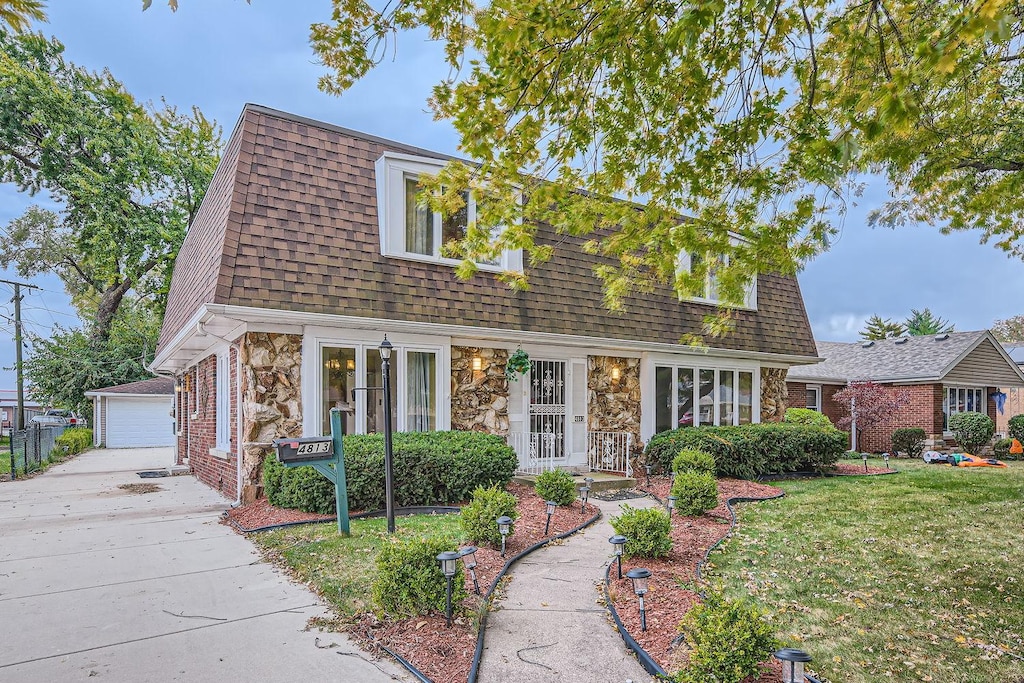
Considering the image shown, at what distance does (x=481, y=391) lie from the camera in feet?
32.5

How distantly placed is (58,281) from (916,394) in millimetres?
36268

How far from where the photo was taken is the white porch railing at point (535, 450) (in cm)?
1032

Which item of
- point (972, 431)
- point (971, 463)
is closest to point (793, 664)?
point (971, 463)

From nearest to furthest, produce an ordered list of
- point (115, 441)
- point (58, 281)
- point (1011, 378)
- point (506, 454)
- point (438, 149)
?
point (506, 454)
point (438, 149)
point (1011, 378)
point (115, 441)
point (58, 281)

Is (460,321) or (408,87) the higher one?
(408,87)

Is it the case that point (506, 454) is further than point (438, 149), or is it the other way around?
point (438, 149)

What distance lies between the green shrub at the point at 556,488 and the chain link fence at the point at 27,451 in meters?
12.7

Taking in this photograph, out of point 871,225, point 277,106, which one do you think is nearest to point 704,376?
point 871,225

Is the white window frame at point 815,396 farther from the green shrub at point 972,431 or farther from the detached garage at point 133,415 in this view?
the detached garage at point 133,415

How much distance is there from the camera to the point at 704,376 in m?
12.8

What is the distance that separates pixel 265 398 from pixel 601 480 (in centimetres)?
547

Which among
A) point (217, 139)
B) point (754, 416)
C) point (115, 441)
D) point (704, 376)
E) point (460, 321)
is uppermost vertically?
point (217, 139)

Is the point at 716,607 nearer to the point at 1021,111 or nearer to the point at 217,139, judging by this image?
the point at 1021,111

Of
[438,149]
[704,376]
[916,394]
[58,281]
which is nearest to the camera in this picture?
[438,149]
